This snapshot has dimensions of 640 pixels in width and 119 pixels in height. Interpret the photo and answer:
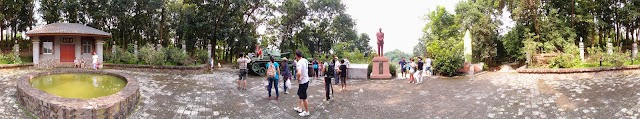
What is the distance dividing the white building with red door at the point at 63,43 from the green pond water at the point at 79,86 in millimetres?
7133

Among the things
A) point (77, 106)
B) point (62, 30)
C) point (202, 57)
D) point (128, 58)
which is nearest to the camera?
point (77, 106)

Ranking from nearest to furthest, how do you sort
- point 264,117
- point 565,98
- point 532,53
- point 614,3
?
point 264,117, point 565,98, point 532,53, point 614,3

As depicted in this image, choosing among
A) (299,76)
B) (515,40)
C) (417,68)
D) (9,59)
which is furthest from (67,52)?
(515,40)

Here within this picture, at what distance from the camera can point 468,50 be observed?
15.0m

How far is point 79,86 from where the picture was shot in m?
7.79

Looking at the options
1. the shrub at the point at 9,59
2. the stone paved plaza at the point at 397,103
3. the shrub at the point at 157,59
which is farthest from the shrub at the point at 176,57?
the stone paved plaza at the point at 397,103

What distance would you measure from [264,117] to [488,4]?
21406 millimetres

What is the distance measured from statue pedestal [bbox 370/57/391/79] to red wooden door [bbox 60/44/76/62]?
16.0 metres

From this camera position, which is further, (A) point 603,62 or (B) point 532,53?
(B) point 532,53

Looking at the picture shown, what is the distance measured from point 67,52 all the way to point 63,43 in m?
0.51

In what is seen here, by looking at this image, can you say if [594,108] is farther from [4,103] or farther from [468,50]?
[4,103]

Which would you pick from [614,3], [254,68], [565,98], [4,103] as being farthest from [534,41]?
[4,103]

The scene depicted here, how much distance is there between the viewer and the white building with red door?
15120mm

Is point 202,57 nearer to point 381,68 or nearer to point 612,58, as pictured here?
point 381,68
